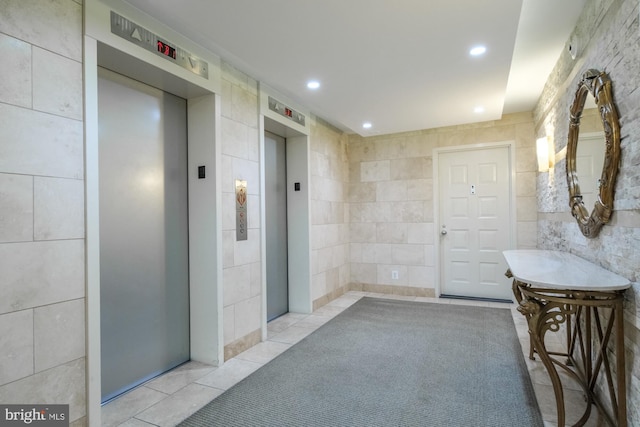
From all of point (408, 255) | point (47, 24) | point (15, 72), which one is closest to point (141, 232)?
point (15, 72)

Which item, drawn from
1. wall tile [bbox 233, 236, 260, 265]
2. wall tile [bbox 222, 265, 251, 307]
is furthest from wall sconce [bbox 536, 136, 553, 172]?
wall tile [bbox 222, 265, 251, 307]

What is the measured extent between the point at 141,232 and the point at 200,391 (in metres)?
1.23

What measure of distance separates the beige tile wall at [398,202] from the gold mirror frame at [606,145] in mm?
2271

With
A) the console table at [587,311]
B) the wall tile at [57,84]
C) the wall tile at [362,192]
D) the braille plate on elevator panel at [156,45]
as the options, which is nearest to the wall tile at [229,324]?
the wall tile at [57,84]

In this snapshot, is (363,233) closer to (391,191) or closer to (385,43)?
(391,191)

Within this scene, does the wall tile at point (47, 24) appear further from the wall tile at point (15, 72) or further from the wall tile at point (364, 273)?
the wall tile at point (364, 273)

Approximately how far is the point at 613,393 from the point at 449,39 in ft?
7.84

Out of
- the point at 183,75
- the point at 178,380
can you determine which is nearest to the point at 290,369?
the point at 178,380

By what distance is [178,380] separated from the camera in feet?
8.36

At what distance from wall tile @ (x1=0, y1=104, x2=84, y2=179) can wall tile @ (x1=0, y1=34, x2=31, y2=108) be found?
5cm

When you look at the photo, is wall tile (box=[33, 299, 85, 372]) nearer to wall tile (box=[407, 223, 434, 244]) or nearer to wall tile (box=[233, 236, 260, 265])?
wall tile (box=[233, 236, 260, 265])

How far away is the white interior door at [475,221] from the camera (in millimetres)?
4652

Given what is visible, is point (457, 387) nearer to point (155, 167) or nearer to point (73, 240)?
point (73, 240)

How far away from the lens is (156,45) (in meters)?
2.26
